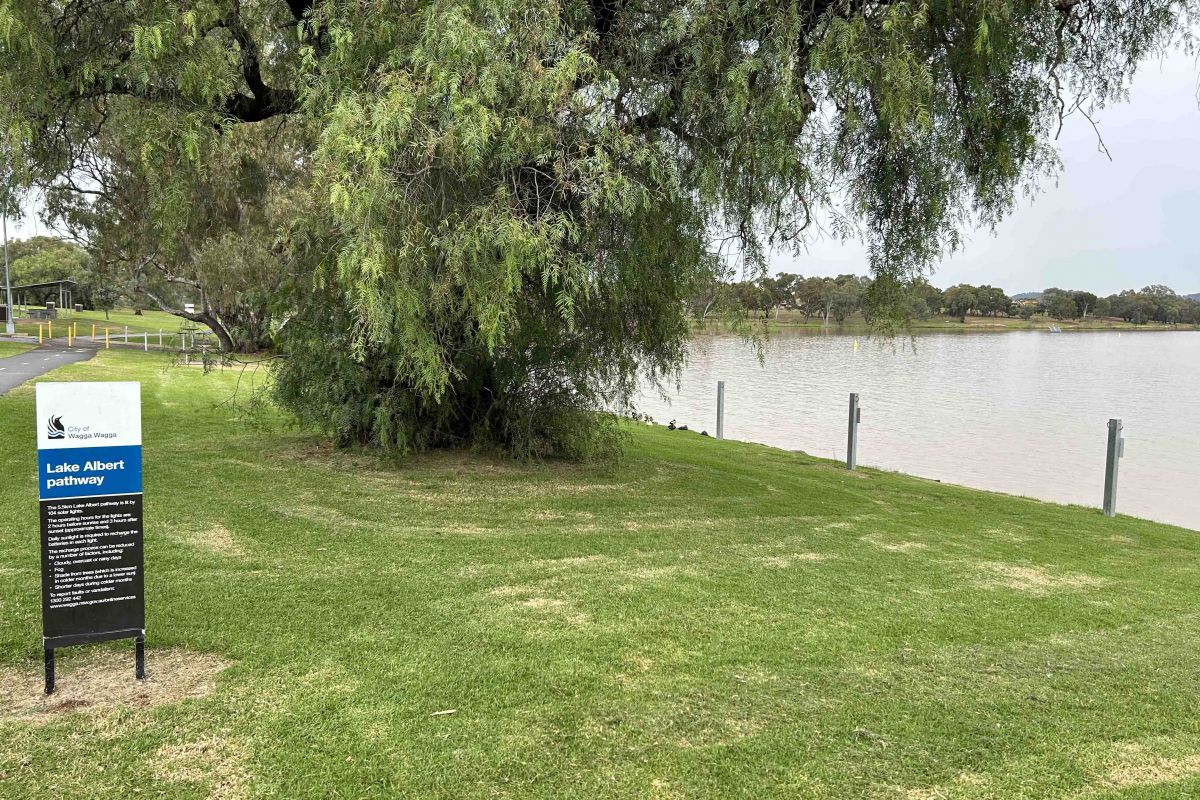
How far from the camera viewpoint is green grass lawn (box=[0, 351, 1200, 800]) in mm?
3396

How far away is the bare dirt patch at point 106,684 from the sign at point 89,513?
0.13 metres

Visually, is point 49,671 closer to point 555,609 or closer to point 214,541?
point 555,609

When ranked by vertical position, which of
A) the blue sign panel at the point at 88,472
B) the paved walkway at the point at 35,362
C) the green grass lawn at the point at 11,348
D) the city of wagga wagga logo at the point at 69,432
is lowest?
the paved walkway at the point at 35,362

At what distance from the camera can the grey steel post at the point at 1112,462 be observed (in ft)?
36.1

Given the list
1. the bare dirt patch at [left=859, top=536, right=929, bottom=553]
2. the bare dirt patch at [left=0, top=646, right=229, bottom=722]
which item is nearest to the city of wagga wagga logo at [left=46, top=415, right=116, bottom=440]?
the bare dirt patch at [left=0, top=646, right=229, bottom=722]

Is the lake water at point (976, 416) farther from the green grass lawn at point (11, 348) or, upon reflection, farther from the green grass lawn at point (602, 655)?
the green grass lawn at point (11, 348)

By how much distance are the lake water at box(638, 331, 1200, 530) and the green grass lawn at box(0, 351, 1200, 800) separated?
3.26 meters

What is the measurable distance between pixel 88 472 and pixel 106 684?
1.04 metres

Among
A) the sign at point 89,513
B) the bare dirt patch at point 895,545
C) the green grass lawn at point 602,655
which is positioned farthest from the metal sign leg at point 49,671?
A: the bare dirt patch at point 895,545

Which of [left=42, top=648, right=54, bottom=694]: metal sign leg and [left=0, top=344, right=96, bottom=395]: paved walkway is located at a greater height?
[left=0, top=344, right=96, bottom=395]: paved walkway

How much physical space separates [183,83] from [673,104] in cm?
433

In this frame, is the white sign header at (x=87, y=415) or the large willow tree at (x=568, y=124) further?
the large willow tree at (x=568, y=124)

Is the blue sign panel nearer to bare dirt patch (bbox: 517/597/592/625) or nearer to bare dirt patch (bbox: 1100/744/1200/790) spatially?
bare dirt patch (bbox: 517/597/592/625)

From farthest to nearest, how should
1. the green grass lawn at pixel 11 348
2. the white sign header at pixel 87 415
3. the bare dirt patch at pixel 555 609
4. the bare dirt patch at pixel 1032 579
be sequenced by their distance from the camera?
the green grass lawn at pixel 11 348 → the bare dirt patch at pixel 1032 579 → the bare dirt patch at pixel 555 609 → the white sign header at pixel 87 415
